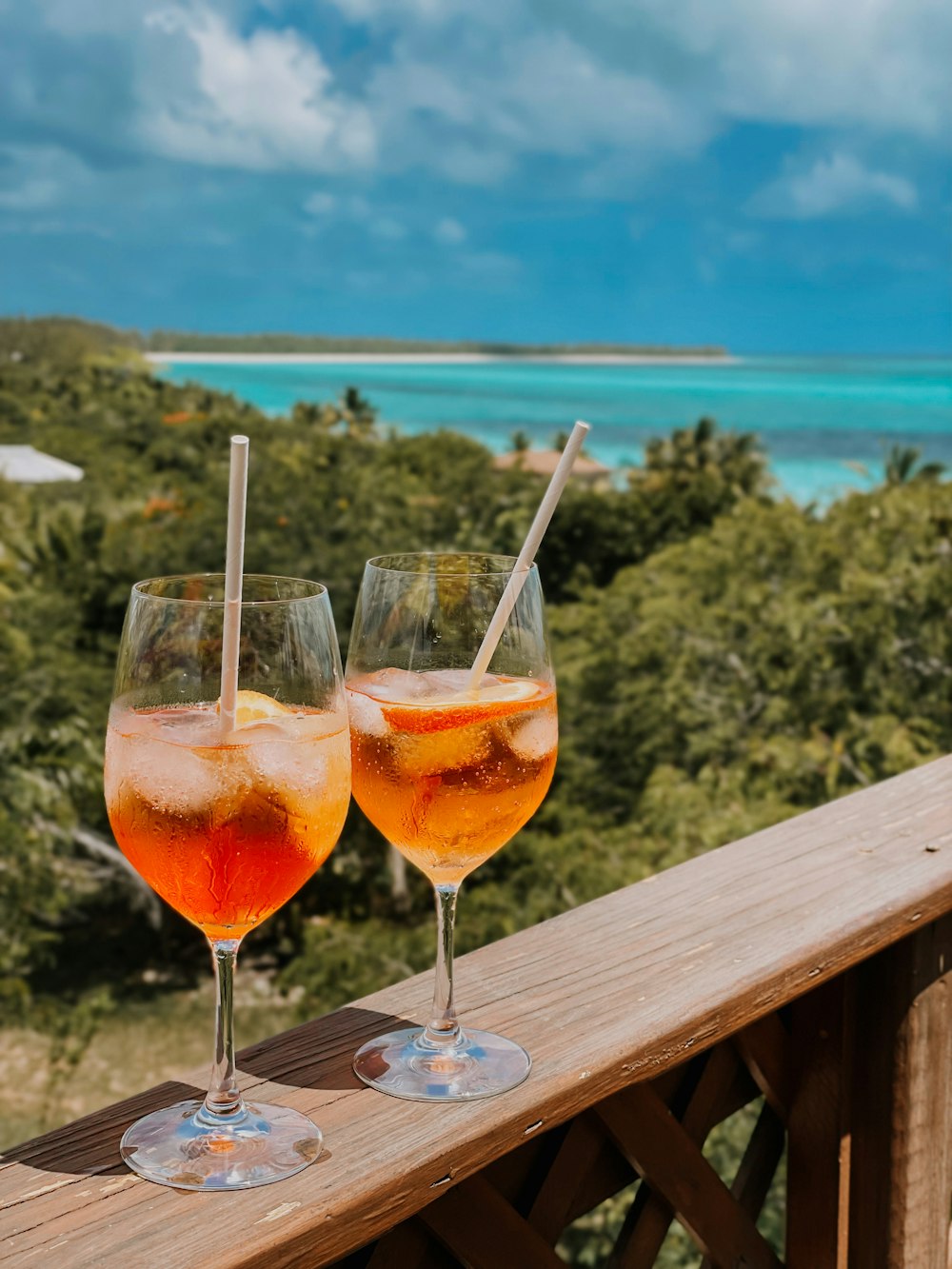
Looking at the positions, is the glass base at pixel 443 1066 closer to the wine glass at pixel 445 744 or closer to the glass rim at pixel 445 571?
the wine glass at pixel 445 744

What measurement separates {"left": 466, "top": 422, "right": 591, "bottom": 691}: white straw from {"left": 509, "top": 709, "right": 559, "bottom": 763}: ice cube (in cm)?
4

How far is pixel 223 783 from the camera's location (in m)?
0.86

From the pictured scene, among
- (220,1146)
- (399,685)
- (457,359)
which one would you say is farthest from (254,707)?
(457,359)

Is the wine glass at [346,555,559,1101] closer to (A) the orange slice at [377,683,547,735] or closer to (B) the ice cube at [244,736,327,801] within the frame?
(A) the orange slice at [377,683,547,735]

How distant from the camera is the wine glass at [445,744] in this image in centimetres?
99

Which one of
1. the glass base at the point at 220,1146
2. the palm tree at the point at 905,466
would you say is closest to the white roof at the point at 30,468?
the palm tree at the point at 905,466

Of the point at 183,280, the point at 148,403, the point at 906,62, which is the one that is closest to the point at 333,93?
the point at 183,280

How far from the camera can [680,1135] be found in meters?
1.16

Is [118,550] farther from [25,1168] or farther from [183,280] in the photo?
[183,280]

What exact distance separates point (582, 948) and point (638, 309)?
3433 inches

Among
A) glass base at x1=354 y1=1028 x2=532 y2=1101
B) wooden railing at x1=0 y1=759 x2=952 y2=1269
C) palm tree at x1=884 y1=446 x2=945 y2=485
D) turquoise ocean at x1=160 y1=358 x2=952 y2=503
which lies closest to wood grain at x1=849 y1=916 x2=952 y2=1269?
wooden railing at x1=0 y1=759 x2=952 y2=1269

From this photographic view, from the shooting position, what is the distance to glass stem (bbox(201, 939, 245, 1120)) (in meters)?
0.88

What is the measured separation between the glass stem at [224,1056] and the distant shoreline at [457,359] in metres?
60.2

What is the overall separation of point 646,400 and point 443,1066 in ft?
220
